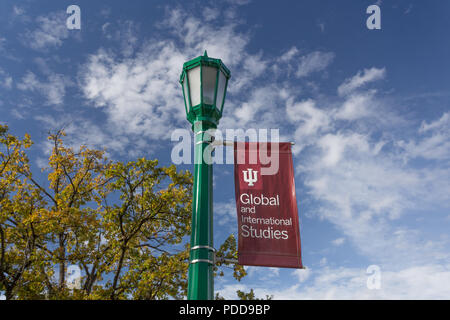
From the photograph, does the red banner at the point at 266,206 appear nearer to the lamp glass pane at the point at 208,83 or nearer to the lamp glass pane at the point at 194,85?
the lamp glass pane at the point at 208,83

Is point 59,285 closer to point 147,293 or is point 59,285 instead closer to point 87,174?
point 147,293

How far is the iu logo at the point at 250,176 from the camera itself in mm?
5094

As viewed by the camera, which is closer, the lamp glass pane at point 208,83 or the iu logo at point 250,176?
the iu logo at point 250,176

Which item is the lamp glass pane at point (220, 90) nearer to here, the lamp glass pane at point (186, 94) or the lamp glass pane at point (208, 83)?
the lamp glass pane at point (208, 83)

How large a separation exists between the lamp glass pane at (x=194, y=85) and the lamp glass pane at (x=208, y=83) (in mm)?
90

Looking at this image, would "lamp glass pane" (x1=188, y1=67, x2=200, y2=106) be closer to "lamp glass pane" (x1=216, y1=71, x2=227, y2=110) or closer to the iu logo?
"lamp glass pane" (x1=216, y1=71, x2=227, y2=110)

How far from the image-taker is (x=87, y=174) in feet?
50.1

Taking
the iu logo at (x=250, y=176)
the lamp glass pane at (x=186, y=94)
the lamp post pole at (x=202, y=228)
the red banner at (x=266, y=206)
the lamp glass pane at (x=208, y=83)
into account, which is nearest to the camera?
the lamp post pole at (x=202, y=228)

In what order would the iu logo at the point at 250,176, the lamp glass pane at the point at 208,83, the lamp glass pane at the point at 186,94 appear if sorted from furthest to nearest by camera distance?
the lamp glass pane at the point at 186,94, the lamp glass pane at the point at 208,83, the iu logo at the point at 250,176

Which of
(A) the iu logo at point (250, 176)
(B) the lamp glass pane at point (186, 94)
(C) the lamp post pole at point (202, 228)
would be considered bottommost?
(C) the lamp post pole at point (202, 228)

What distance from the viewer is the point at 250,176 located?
16.9 ft

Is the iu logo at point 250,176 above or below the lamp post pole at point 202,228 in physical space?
above

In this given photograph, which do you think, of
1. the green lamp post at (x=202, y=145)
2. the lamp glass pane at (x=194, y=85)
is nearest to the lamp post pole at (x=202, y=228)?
the green lamp post at (x=202, y=145)

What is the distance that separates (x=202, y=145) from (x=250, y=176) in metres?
0.83
